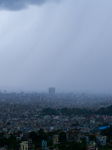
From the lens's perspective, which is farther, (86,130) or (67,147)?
(86,130)

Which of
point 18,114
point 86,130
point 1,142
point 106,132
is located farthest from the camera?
point 18,114

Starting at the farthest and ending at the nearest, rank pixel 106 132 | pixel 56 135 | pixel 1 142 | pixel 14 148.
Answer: pixel 106 132 < pixel 56 135 < pixel 1 142 < pixel 14 148

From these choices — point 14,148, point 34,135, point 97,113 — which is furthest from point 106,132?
point 97,113

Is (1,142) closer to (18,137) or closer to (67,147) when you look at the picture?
(18,137)

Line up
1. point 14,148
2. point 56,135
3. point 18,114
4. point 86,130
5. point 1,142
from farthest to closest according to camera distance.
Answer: point 18,114
point 86,130
point 56,135
point 1,142
point 14,148

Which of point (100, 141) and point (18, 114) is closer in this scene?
point (100, 141)

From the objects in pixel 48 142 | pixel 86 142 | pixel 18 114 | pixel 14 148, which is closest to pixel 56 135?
pixel 48 142

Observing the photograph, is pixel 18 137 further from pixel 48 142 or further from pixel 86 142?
pixel 86 142

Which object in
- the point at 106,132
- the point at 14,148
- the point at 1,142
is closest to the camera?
the point at 14,148
